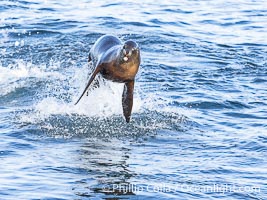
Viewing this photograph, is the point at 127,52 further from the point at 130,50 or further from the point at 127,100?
the point at 127,100

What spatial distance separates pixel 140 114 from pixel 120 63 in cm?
182

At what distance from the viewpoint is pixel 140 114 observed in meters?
11.1

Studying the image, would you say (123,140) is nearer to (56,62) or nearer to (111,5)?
(56,62)

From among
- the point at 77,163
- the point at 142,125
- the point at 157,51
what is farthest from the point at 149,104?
the point at 157,51

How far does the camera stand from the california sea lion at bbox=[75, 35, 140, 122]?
923 cm

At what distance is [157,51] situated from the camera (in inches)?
606

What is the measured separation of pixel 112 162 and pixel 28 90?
369 cm

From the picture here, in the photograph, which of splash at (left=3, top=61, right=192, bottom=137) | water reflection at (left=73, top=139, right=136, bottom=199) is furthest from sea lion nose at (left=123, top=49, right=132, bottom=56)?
splash at (left=3, top=61, right=192, bottom=137)

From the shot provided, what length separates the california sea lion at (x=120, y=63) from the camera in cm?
923

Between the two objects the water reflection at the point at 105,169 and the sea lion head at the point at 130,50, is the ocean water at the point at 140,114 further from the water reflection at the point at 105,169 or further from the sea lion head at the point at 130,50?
the sea lion head at the point at 130,50

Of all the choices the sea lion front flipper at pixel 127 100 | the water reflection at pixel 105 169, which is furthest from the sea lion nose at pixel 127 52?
the water reflection at pixel 105 169

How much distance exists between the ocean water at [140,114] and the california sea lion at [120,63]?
0.63 meters

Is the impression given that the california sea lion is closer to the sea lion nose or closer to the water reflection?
the sea lion nose

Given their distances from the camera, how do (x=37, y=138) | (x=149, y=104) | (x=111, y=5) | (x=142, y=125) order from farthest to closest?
(x=111, y=5) → (x=149, y=104) → (x=142, y=125) → (x=37, y=138)
